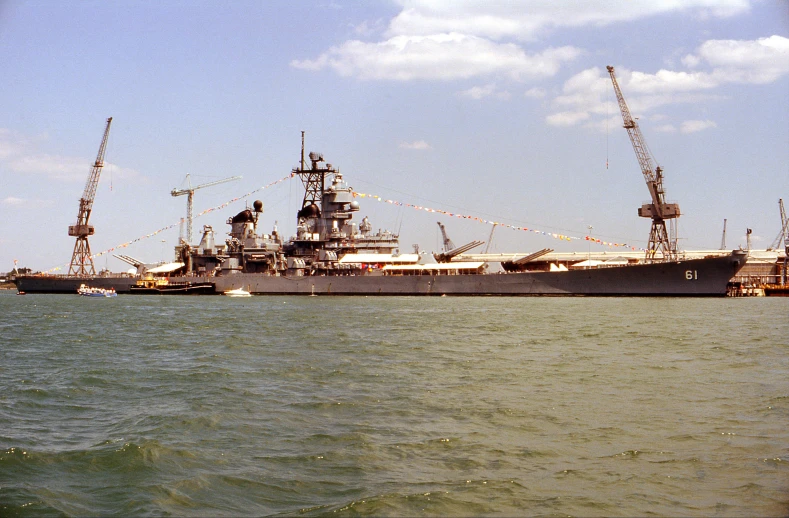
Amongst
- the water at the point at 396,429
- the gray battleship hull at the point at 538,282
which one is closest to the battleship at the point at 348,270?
the gray battleship hull at the point at 538,282

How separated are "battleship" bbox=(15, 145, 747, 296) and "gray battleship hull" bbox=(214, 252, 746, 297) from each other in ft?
0.26

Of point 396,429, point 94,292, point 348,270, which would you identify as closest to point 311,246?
point 348,270

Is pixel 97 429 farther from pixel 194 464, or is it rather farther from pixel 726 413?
pixel 726 413

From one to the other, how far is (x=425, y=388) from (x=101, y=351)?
11603 millimetres

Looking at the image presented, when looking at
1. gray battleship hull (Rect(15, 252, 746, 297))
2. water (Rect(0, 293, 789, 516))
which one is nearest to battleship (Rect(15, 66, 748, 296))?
gray battleship hull (Rect(15, 252, 746, 297))

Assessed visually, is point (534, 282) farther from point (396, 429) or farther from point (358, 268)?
point (396, 429)

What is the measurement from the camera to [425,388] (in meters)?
14.4

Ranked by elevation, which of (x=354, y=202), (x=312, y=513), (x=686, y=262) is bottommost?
(x=312, y=513)

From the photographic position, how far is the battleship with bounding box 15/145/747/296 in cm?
5516

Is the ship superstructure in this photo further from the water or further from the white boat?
the water

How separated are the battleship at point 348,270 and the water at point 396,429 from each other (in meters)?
34.3

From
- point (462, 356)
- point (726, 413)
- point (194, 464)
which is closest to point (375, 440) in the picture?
point (194, 464)

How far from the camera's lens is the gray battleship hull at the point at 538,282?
54.4m

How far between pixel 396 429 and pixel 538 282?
49101mm
